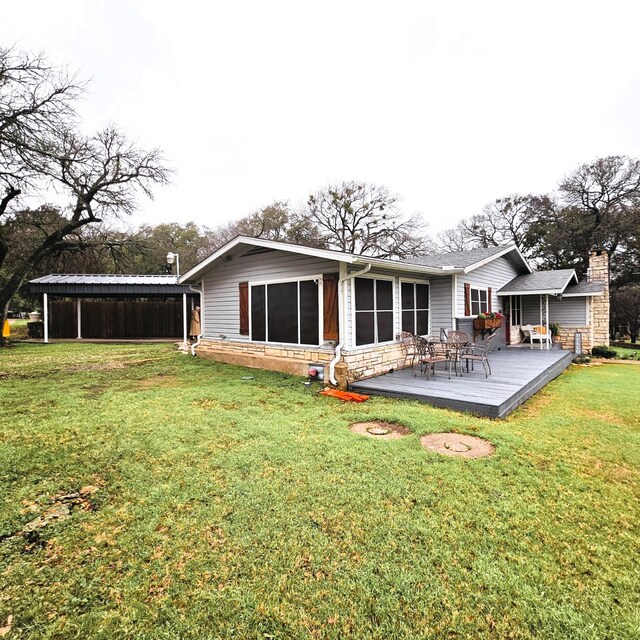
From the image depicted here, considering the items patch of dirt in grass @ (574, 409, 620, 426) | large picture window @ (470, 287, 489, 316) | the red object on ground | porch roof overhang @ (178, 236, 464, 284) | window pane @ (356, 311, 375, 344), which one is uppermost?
porch roof overhang @ (178, 236, 464, 284)

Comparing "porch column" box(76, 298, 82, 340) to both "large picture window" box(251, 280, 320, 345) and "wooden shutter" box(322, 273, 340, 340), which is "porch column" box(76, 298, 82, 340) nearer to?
"large picture window" box(251, 280, 320, 345)

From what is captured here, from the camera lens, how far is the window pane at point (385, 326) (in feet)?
25.3

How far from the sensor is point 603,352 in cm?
1271

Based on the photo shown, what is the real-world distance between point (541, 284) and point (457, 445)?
34.6 ft

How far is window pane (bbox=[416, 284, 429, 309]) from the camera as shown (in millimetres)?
9203

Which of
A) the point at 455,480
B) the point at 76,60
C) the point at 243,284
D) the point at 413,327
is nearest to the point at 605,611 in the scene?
the point at 455,480

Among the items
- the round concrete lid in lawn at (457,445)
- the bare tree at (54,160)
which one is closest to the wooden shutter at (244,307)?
the round concrete lid in lawn at (457,445)

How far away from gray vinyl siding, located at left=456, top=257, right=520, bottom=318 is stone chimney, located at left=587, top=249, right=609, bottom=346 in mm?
2652

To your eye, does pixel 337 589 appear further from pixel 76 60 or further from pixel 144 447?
pixel 76 60

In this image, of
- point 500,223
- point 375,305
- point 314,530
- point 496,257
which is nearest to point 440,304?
point 496,257

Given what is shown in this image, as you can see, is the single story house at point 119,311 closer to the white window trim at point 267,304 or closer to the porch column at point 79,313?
the porch column at point 79,313

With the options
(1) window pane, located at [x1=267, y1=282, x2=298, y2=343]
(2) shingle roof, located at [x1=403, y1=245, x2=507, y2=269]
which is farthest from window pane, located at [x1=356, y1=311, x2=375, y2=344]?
(2) shingle roof, located at [x1=403, y1=245, x2=507, y2=269]

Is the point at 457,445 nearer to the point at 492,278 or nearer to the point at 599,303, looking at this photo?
the point at 492,278

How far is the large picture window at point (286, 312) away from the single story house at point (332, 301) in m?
0.02
